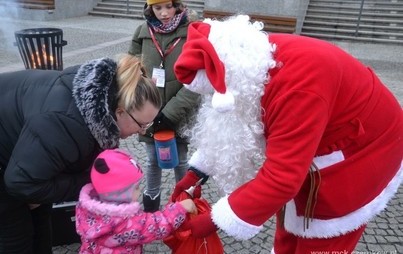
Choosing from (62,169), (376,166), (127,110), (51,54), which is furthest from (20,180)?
(51,54)

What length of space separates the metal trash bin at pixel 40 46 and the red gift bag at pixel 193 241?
2194 millimetres

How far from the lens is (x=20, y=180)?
→ 5.20 ft

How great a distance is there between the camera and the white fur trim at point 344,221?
1.68 metres

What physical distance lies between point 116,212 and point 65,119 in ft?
1.49

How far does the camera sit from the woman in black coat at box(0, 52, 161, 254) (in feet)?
5.15

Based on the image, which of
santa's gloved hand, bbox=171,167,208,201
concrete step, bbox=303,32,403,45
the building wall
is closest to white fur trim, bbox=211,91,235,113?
santa's gloved hand, bbox=171,167,208,201

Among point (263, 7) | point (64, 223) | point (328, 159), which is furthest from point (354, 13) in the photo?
point (328, 159)

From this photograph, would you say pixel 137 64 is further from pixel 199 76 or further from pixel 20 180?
pixel 20 180

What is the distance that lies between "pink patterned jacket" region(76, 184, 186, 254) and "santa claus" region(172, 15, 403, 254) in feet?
0.48

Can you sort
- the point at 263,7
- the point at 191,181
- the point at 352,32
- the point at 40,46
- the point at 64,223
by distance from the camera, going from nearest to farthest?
1. the point at 191,181
2. the point at 64,223
3. the point at 40,46
4. the point at 263,7
5. the point at 352,32

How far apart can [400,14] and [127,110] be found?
39.1 ft

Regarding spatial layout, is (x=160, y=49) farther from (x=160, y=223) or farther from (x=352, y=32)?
(x=352, y=32)

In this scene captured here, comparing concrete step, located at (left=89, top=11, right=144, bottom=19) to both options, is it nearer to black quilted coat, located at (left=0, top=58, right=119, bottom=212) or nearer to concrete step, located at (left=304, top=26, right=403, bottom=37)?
concrete step, located at (left=304, top=26, right=403, bottom=37)

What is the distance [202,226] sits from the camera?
168 cm
